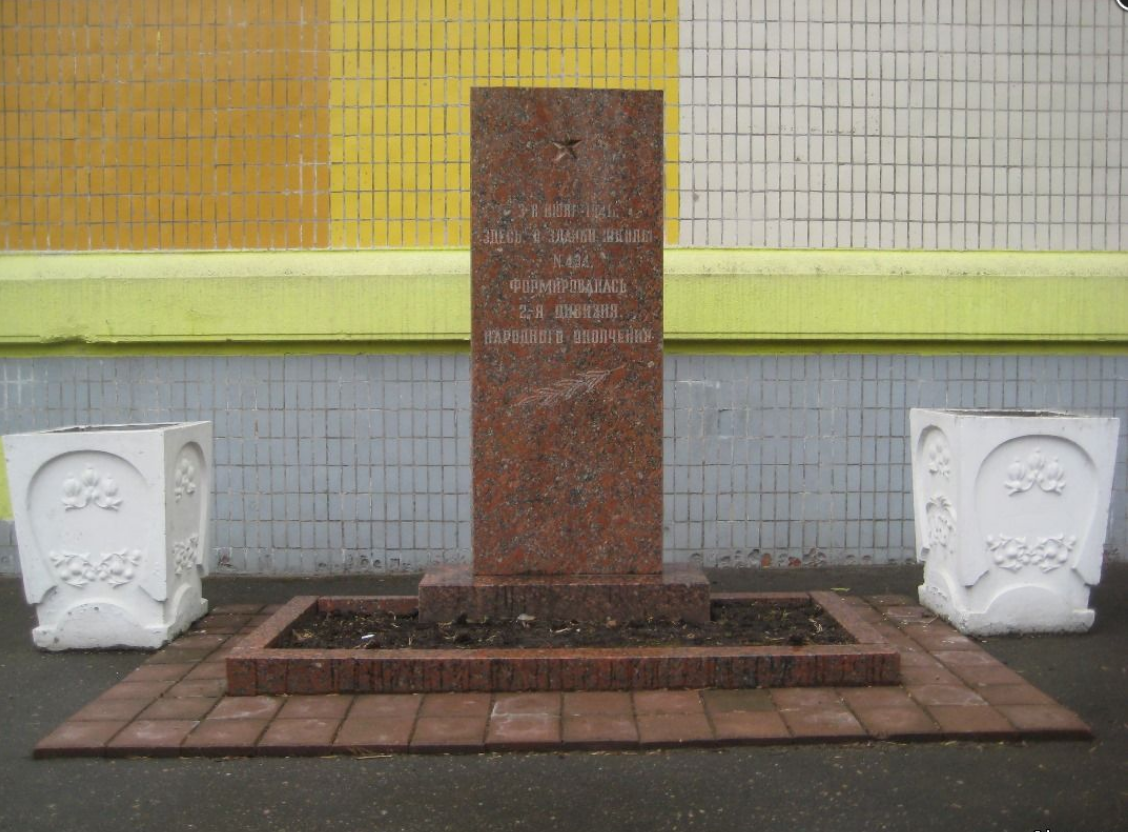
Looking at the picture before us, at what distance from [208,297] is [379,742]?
4166 millimetres

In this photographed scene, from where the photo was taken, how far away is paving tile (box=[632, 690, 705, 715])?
4.66m

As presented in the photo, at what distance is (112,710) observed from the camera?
4.80 metres

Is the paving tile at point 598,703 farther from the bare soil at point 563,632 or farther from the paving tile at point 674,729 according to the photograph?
the bare soil at point 563,632

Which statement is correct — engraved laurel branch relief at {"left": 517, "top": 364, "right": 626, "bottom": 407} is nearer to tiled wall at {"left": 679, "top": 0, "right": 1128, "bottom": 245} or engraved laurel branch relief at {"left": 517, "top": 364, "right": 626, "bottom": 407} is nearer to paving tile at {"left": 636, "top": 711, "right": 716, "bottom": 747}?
paving tile at {"left": 636, "top": 711, "right": 716, "bottom": 747}

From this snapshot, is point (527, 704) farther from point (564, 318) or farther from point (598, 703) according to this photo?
point (564, 318)

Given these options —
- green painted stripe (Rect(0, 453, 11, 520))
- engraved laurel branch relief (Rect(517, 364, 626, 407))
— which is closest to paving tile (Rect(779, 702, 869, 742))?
engraved laurel branch relief (Rect(517, 364, 626, 407))

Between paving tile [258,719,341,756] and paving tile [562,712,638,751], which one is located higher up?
paving tile [562,712,638,751]

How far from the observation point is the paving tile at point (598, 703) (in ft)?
15.3

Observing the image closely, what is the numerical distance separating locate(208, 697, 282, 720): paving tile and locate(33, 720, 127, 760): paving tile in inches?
14.7

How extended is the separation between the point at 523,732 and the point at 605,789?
1.73ft

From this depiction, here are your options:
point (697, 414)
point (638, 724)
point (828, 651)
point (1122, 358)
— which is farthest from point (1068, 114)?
point (638, 724)

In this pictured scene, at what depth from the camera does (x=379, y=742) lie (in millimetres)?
4328

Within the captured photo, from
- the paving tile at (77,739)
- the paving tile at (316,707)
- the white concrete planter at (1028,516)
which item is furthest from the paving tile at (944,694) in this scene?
the paving tile at (77,739)

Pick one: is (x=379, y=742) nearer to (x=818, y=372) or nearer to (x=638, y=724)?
(x=638, y=724)
